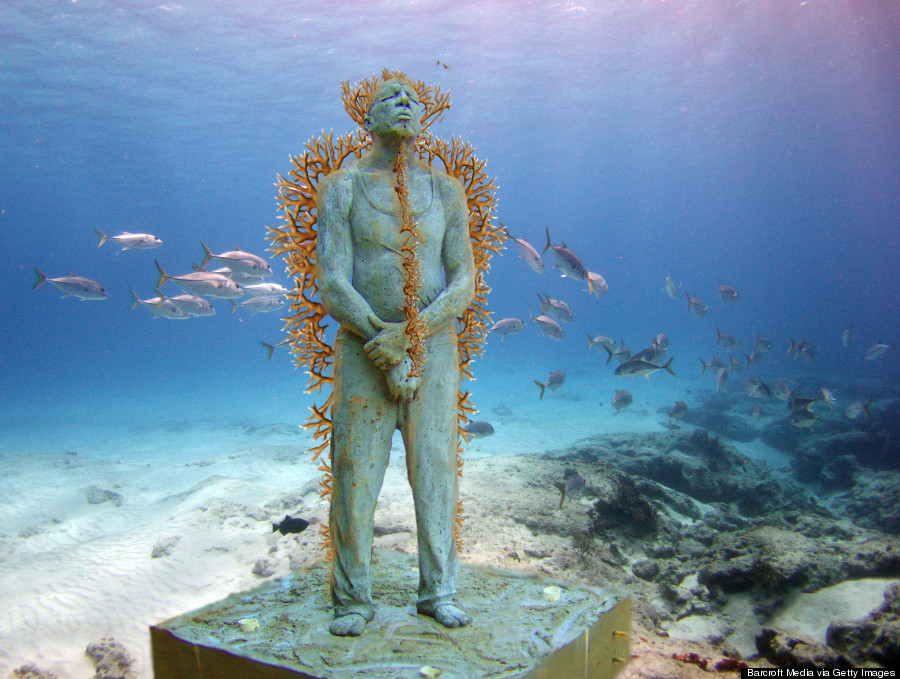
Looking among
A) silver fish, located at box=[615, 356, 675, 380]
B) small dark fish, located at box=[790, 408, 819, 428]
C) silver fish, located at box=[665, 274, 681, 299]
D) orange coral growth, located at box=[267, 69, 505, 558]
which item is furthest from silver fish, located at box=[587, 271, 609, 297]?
orange coral growth, located at box=[267, 69, 505, 558]

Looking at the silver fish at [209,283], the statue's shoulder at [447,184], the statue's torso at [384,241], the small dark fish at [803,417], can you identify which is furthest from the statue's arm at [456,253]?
the small dark fish at [803,417]

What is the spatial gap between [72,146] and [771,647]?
40.8m

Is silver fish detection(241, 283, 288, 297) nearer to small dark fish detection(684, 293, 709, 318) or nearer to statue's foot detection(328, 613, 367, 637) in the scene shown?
statue's foot detection(328, 613, 367, 637)

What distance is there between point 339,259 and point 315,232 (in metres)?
0.40

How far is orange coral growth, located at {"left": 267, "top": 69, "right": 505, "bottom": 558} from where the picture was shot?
9.86 ft

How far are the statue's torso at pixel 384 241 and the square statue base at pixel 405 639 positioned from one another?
5.76 ft

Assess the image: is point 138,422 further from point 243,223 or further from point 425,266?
point 243,223

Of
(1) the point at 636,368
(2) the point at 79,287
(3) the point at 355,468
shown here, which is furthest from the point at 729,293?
(2) the point at 79,287

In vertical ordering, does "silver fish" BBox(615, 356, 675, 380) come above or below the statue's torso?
below

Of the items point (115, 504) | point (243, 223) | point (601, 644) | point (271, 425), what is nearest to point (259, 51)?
point (271, 425)

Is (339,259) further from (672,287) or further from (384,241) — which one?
(672,287)

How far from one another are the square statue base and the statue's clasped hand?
56.9 inches

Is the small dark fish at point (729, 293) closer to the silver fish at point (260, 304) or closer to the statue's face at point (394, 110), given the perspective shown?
the silver fish at point (260, 304)

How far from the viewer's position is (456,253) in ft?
9.83
